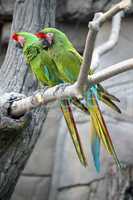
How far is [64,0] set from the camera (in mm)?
3768

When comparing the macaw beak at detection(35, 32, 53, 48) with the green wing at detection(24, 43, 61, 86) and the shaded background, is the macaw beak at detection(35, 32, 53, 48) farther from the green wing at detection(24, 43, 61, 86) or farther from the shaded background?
the shaded background

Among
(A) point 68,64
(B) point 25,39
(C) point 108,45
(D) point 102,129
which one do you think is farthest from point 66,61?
(C) point 108,45

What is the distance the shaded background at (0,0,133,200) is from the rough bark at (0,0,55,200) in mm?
793

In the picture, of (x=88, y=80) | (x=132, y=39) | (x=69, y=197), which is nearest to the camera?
(x=88, y=80)

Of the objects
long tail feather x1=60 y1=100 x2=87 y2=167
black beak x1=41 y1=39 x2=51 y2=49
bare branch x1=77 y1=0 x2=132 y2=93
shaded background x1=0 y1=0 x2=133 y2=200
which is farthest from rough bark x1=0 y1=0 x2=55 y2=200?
shaded background x1=0 y1=0 x2=133 y2=200

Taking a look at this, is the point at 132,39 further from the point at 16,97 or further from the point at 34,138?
the point at 16,97

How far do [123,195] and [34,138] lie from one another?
2.33 ft

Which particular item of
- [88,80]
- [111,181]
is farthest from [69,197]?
[88,80]

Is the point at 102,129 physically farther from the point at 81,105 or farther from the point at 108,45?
the point at 108,45

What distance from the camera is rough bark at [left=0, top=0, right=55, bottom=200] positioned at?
7.96ft

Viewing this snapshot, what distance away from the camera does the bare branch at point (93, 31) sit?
1470 millimetres

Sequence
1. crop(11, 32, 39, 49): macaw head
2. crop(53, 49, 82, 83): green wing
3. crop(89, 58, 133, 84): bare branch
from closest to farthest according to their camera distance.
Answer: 1. crop(89, 58, 133, 84): bare branch
2. crop(53, 49, 82, 83): green wing
3. crop(11, 32, 39, 49): macaw head

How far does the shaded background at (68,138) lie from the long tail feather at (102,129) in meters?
1.38

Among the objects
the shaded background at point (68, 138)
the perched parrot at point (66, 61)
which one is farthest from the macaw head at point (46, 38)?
the shaded background at point (68, 138)
